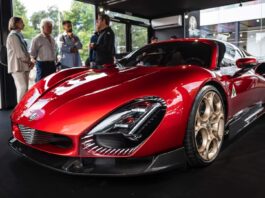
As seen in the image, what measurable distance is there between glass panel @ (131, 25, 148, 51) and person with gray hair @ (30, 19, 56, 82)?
458 cm

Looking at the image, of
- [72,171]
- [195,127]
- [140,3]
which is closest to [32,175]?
[72,171]

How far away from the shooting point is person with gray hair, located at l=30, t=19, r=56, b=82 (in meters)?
3.97

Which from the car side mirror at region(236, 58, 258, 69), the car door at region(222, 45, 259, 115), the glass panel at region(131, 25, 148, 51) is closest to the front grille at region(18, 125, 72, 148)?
the car door at region(222, 45, 259, 115)

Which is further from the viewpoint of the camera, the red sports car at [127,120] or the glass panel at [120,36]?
the glass panel at [120,36]

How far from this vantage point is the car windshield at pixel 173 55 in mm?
2334

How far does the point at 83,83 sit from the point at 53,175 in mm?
643

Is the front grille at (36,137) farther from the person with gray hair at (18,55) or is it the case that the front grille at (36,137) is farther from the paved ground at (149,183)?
the person with gray hair at (18,55)

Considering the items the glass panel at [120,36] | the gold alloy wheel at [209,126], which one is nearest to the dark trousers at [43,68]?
the gold alloy wheel at [209,126]

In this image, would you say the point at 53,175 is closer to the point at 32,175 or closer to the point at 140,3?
the point at 32,175

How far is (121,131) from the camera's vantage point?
148 cm

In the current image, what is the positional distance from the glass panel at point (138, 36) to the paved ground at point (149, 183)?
689 cm

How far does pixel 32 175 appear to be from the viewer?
1.78 meters

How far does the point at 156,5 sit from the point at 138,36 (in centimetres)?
135

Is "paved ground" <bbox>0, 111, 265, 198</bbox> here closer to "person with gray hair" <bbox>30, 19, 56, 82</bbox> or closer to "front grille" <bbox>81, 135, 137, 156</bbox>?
"front grille" <bbox>81, 135, 137, 156</bbox>
